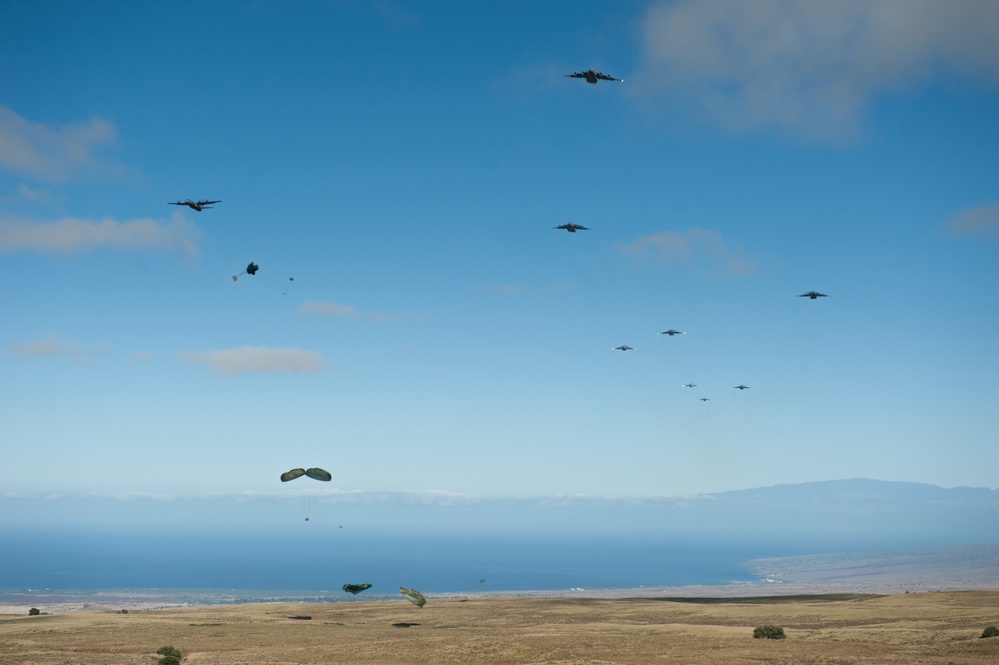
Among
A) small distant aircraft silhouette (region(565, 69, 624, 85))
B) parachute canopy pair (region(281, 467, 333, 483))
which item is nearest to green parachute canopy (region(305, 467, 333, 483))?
parachute canopy pair (region(281, 467, 333, 483))

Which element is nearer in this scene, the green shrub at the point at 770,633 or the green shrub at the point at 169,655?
the green shrub at the point at 169,655

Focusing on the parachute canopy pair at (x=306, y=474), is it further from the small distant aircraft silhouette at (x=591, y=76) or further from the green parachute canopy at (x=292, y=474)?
the small distant aircraft silhouette at (x=591, y=76)

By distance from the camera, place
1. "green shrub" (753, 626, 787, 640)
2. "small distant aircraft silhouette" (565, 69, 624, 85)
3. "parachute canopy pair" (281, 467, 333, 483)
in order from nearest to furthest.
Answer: "small distant aircraft silhouette" (565, 69, 624, 85)
"parachute canopy pair" (281, 467, 333, 483)
"green shrub" (753, 626, 787, 640)

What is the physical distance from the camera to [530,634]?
2739 inches

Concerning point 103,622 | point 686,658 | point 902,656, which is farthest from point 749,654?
point 103,622

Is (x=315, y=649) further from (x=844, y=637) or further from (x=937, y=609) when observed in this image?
(x=937, y=609)

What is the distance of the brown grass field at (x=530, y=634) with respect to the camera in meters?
57.0

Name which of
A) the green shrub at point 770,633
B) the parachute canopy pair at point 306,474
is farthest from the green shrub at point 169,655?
the green shrub at point 770,633

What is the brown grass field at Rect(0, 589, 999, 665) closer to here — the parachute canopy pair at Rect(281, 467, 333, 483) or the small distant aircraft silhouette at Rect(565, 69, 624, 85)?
the parachute canopy pair at Rect(281, 467, 333, 483)

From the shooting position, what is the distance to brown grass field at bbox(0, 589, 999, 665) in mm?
57031

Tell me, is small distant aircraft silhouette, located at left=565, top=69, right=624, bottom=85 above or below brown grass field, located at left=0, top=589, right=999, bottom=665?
above

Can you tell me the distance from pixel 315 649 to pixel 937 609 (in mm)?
63298

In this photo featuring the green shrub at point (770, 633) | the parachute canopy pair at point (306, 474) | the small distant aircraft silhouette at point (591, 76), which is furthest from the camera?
the green shrub at point (770, 633)

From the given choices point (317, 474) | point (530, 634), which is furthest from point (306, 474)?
point (530, 634)
